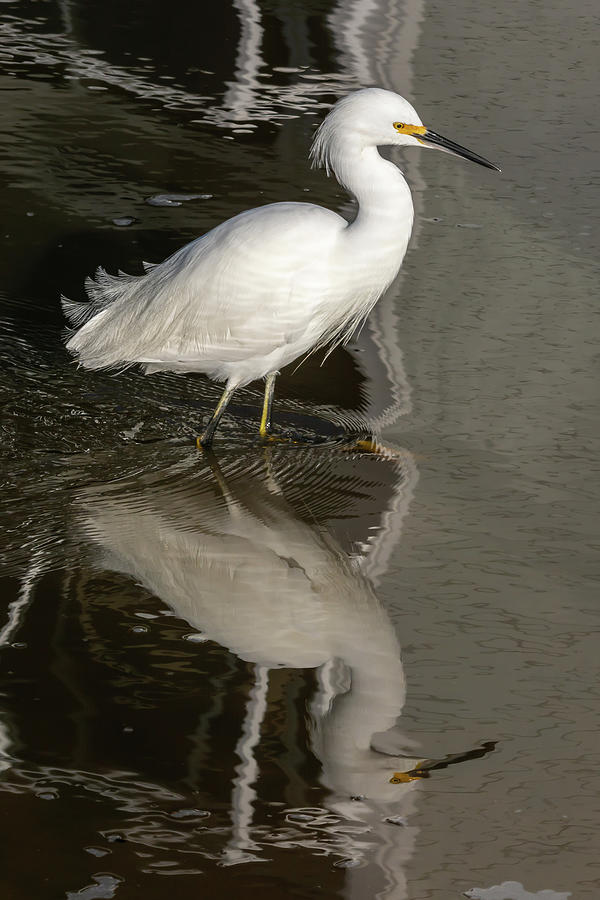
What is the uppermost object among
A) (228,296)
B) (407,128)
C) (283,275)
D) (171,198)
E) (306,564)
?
(407,128)

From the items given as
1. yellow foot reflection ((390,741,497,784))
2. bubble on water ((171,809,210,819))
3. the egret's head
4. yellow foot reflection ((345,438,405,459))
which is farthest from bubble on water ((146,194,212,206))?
bubble on water ((171,809,210,819))

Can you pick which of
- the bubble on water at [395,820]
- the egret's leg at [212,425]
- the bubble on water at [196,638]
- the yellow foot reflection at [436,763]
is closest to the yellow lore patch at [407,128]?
the egret's leg at [212,425]

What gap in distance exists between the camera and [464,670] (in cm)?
279

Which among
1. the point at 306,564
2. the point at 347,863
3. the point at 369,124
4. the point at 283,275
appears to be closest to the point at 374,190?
the point at 369,124

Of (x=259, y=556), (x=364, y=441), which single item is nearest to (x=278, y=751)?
(x=259, y=556)

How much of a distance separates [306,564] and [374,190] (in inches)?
46.2

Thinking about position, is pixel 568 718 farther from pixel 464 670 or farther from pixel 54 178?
pixel 54 178

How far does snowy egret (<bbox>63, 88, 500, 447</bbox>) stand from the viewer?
372 centimetres

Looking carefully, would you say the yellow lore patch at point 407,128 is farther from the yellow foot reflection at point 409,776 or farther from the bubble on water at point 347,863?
the bubble on water at point 347,863

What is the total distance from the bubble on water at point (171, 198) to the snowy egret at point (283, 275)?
70.6 inches

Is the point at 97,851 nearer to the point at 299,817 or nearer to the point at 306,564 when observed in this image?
the point at 299,817

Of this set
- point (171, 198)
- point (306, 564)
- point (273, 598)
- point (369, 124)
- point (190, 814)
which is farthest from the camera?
point (171, 198)

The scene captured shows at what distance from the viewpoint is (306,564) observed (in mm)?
3266

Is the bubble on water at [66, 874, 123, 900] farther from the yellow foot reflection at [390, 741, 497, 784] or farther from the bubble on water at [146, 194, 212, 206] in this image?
the bubble on water at [146, 194, 212, 206]
